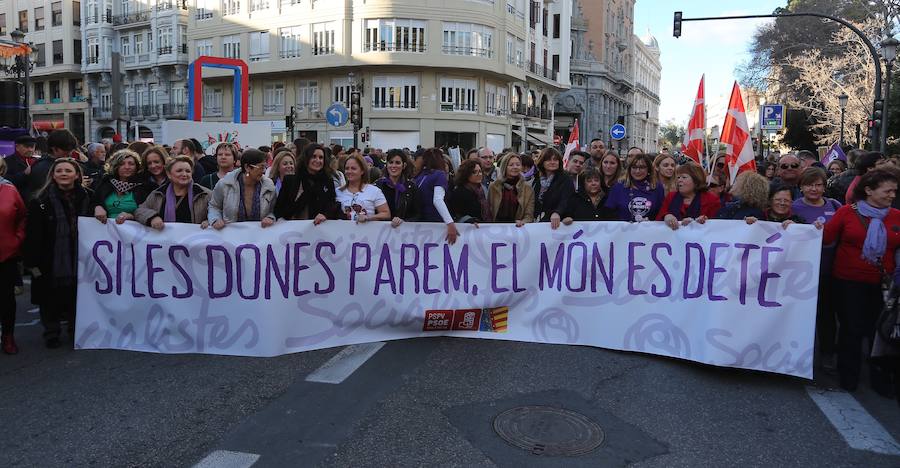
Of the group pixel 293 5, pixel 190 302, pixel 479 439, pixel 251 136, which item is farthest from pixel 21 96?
pixel 293 5

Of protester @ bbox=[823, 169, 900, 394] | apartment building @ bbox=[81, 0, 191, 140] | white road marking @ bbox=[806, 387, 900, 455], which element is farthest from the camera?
apartment building @ bbox=[81, 0, 191, 140]

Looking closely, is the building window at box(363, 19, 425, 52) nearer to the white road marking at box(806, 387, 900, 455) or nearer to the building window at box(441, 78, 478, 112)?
the building window at box(441, 78, 478, 112)

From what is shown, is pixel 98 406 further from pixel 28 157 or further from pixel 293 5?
pixel 293 5

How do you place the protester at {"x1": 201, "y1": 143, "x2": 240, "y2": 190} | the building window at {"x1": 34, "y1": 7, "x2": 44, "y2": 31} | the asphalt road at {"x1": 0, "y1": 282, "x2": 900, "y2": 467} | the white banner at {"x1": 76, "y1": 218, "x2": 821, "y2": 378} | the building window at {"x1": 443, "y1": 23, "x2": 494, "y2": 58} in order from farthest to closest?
1. the building window at {"x1": 34, "y1": 7, "x2": 44, "y2": 31}
2. the building window at {"x1": 443, "y1": 23, "x2": 494, "y2": 58}
3. the protester at {"x1": 201, "y1": 143, "x2": 240, "y2": 190}
4. the white banner at {"x1": 76, "y1": 218, "x2": 821, "y2": 378}
5. the asphalt road at {"x1": 0, "y1": 282, "x2": 900, "y2": 467}

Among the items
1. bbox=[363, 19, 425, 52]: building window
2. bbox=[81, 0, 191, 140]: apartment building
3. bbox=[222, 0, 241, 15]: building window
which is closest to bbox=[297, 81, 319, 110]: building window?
bbox=[363, 19, 425, 52]: building window

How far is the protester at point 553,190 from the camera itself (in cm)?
641

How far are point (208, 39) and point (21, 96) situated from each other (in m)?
31.2

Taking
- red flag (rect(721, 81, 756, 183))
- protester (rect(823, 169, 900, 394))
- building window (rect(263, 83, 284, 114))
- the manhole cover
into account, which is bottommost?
the manhole cover

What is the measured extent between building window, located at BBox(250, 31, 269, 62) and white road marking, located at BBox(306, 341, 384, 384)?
38966mm

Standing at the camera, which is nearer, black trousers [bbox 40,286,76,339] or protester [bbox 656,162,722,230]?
black trousers [bbox 40,286,76,339]

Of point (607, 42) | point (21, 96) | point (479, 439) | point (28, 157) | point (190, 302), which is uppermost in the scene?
point (607, 42)

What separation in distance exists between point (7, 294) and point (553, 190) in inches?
186

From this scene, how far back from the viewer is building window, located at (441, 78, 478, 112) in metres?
39.8

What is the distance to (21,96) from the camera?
15.1 meters
